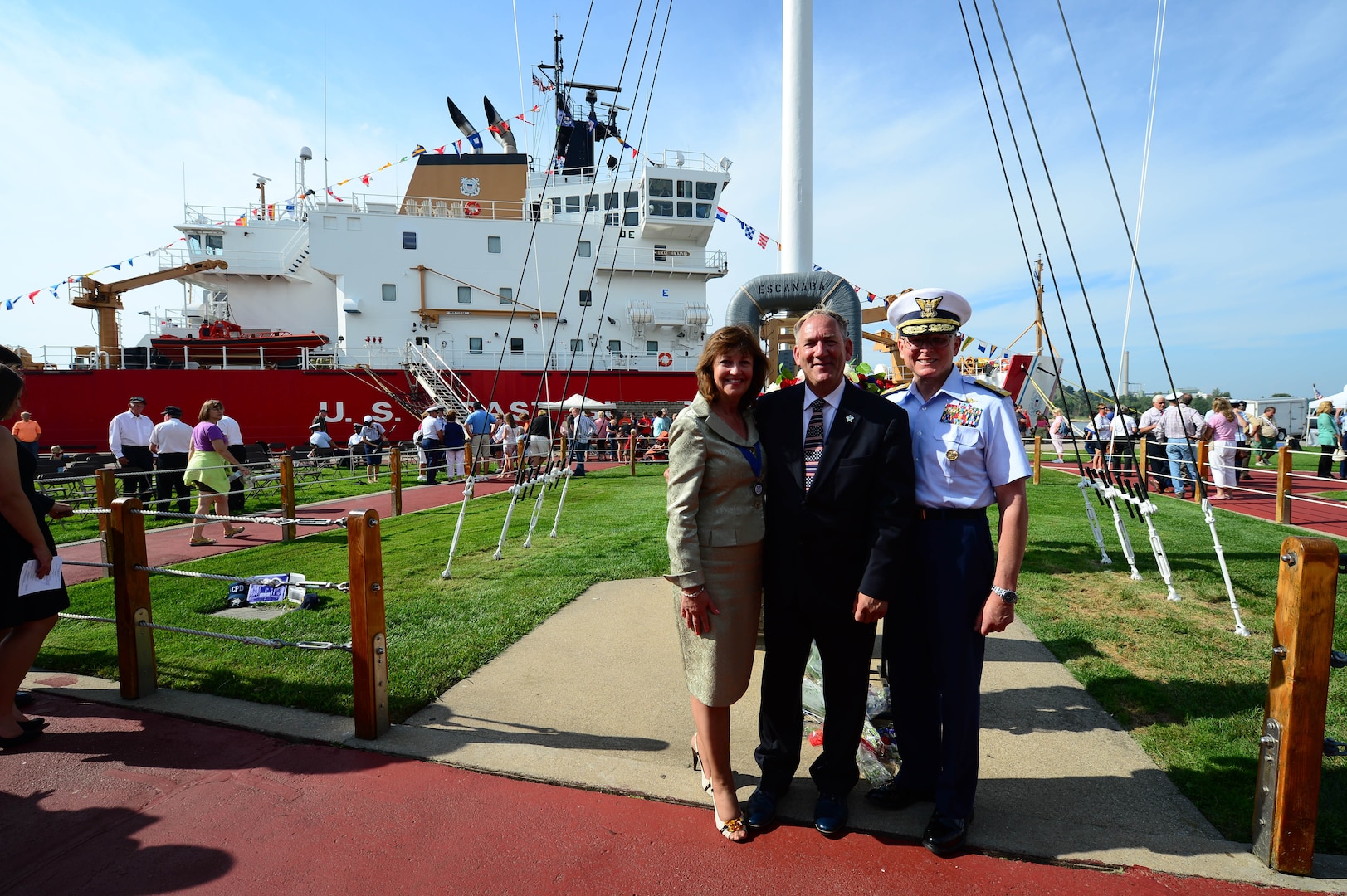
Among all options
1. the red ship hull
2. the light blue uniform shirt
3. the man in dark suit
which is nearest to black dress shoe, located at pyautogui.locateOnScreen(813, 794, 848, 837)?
the man in dark suit

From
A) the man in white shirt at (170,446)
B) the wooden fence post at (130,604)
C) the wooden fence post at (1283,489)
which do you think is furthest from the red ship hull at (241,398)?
the wooden fence post at (130,604)

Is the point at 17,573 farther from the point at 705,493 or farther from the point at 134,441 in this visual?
the point at 134,441

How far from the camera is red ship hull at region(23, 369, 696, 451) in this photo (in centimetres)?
2073

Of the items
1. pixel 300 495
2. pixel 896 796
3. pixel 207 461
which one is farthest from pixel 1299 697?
pixel 300 495

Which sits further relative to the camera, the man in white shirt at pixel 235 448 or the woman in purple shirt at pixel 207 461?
the man in white shirt at pixel 235 448

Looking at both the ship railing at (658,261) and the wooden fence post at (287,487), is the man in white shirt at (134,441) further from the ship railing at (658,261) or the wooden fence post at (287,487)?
the ship railing at (658,261)

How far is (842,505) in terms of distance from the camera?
7.36ft

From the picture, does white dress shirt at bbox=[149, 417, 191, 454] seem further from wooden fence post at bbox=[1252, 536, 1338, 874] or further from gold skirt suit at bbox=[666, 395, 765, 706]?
wooden fence post at bbox=[1252, 536, 1338, 874]

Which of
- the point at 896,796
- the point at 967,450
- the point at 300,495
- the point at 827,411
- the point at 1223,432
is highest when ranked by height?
the point at 827,411

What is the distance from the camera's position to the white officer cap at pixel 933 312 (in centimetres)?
238

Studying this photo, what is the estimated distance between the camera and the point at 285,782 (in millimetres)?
2717

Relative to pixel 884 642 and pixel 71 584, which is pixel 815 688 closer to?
pixel 884 642

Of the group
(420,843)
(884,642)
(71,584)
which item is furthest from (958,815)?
(71,584)

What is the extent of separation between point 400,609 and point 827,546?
3.99 meters
